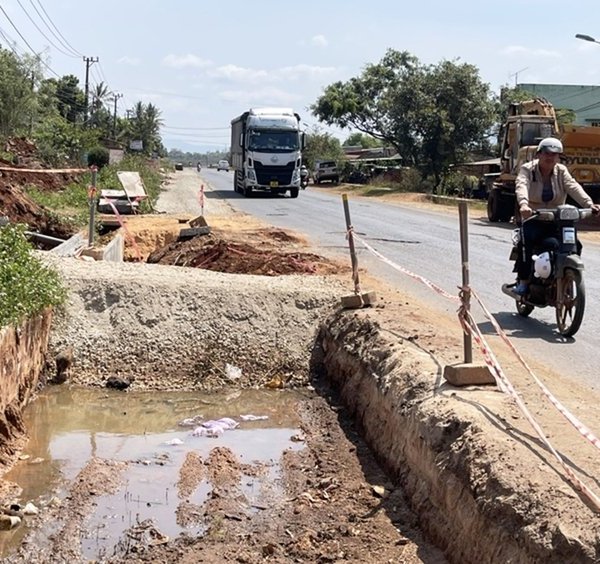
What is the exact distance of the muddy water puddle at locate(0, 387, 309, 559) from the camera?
19.4ft

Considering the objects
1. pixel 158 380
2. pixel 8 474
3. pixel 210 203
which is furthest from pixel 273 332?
pixel 210 203

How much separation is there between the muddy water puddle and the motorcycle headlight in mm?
3201

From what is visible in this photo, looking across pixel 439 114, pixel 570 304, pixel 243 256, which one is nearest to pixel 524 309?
pixel 570 304

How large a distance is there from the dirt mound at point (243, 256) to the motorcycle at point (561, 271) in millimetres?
4780

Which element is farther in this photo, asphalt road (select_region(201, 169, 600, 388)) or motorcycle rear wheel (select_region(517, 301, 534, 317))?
motorcycle rear wheel (select_region(517, 301, 534, 317))

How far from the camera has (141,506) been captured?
19.9 ft

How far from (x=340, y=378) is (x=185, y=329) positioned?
2.02 m

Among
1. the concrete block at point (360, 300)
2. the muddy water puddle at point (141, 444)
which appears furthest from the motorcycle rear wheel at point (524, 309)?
the muddy water puddle at point (141, 444)

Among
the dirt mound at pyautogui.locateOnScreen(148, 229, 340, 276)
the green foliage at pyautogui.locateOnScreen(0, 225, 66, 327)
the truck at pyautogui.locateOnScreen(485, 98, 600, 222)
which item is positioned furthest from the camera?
the truck at pyautogui.locateOnScreen(485, 98, 600, 222)

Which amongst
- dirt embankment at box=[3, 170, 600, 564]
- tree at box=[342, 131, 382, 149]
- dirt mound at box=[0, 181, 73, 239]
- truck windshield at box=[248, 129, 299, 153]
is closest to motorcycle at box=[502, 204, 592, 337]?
dirt embankment at box=[3, 170, 600, 564]

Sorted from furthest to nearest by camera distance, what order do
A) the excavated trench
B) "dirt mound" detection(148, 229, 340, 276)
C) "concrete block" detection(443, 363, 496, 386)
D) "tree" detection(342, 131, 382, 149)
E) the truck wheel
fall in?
"tree" detection(342, 131, 382, 149) → the truck wheel → "dirt mound" detection(148, 229, 340, 276) → "concrete block" detection(443, 363, 496, 386) → the excavated trench

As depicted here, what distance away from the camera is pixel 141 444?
7691 mm

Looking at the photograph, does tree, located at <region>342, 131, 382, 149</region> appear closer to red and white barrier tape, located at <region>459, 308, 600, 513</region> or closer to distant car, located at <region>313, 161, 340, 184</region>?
distant car, located at <region>313, 161, 340, 184</region>

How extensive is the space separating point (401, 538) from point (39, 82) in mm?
50301
